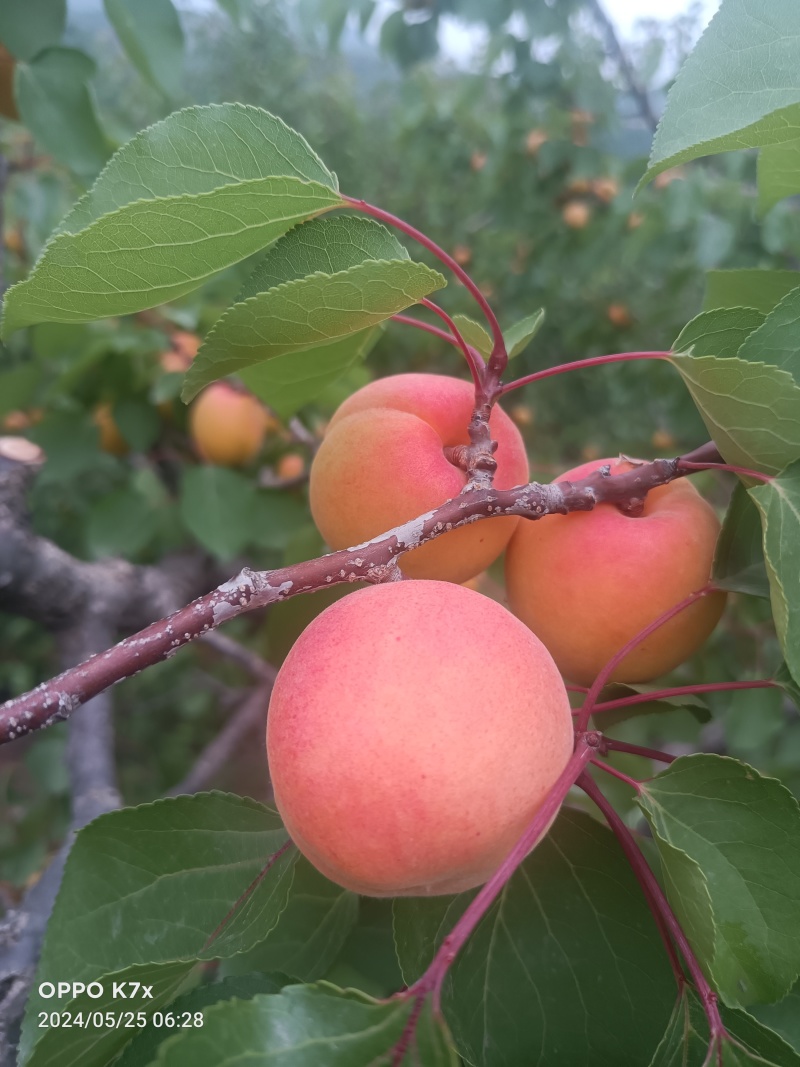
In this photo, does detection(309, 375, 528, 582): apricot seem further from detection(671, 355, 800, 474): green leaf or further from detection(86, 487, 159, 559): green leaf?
detection(86, 487, 159, 559): green leaf

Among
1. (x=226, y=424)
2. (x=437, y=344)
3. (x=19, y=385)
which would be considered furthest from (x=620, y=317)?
(x=19, y=385)

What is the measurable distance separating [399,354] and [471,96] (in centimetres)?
92

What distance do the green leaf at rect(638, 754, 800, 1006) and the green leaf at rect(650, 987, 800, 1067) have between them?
0.05 ft

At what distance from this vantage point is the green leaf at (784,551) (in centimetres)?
39

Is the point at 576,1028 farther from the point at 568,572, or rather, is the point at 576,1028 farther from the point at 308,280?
the point at 308,280

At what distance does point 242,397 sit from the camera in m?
1.21

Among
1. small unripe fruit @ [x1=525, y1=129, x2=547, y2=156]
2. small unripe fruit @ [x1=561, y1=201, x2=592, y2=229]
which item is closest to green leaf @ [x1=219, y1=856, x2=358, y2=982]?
small unripe fruit @ [x1=561, y1=201, x2=592, y2=229]

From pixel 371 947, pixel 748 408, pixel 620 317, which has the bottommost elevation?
pixel 620 317

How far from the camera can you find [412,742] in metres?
0.33

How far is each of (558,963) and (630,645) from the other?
20 cm

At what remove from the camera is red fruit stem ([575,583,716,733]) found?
46cm

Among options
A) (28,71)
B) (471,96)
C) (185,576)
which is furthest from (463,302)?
(28,71)

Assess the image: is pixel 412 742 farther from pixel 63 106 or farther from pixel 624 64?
pixel 624 64

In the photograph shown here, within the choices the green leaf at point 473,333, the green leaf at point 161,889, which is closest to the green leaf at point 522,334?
the green leaf at point 473,333
